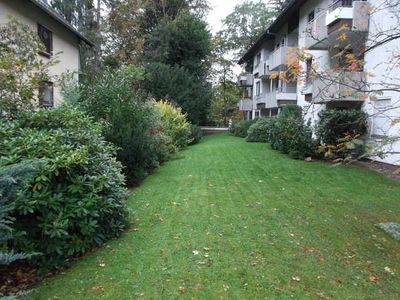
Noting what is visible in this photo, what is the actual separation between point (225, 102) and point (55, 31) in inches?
1326

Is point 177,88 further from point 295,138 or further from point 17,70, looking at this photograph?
point 17,70

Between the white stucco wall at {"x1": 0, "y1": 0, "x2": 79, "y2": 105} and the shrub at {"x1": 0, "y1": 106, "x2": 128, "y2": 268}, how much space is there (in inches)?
258

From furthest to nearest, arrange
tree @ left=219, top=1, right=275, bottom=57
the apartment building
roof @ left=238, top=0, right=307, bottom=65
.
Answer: tree @ left=219, top=1, right=275, bottom=57 → roof @ left=238, top=0, right=307, bottom=65 → the apartment building

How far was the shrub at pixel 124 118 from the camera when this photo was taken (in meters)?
10.1

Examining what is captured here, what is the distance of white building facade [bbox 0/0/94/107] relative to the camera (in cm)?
1381

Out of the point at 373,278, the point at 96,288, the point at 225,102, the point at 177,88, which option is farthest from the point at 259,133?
the point at 225,102

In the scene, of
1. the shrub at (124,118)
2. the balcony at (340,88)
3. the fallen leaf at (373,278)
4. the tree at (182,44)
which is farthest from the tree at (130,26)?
the fallen leaf at (373,278)

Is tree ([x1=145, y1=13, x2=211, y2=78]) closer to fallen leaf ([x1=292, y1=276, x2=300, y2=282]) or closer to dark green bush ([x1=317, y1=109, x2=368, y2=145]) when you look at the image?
A: dark green bush ([x1=317, y1=109, x2=368, y2=145])

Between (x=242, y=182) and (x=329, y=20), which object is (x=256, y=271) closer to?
(x=242, y=182)

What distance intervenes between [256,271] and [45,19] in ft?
54.1

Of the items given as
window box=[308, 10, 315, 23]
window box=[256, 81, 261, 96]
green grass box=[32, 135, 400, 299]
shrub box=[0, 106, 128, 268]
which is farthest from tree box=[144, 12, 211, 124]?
shrub box=[0, 106, 128, 268]

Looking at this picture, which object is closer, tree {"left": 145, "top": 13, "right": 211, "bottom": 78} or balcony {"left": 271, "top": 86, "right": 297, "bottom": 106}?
balcony {"left": 271, "top": 86, "right": 297, "bottom": 106}

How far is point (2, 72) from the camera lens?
854 cm

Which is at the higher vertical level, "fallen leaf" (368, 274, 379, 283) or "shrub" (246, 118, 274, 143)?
"shrub" (246, 118, 274, 143)
